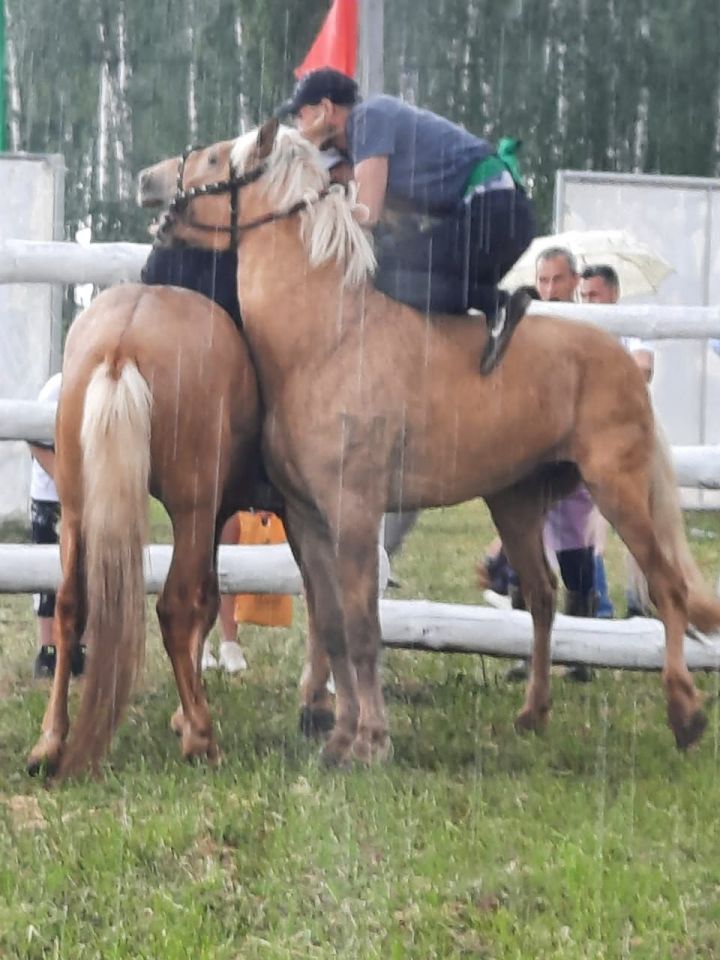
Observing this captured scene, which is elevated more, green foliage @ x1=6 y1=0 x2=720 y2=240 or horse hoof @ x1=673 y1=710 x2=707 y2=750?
green foliage @ x1=6 y1=0 x2=720 y2=240

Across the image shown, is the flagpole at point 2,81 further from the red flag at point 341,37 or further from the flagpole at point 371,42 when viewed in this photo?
the flagpole at point 371,42

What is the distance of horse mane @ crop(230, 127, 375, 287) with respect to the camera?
15.7 ft

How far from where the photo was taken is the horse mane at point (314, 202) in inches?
188

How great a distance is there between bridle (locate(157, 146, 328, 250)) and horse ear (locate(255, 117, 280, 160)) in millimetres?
48

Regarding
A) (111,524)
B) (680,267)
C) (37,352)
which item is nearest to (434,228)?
(111,524)

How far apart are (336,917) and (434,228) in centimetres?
232

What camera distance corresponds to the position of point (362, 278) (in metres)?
4.79

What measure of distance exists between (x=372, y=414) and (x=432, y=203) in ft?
2.40

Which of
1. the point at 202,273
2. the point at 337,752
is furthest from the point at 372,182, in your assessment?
the point at 337,752

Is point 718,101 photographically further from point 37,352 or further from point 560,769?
point 560,769

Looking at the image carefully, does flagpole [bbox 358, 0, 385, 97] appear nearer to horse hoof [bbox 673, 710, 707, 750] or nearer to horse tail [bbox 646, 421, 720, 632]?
horse tail [bbox 646, 421, 720, 632]

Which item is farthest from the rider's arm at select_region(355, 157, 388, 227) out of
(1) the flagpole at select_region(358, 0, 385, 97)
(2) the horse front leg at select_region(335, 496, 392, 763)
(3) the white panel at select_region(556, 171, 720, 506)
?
(3) the white panel at select_region(556, 171, 720, 506)

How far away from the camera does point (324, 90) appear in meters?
4.92

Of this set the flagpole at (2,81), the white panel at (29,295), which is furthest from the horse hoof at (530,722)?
the flagpole at (2,81)
